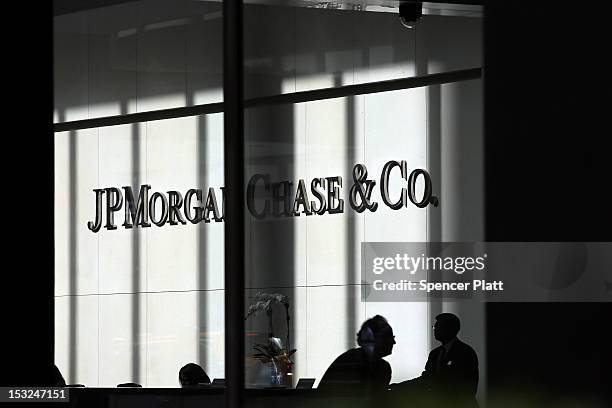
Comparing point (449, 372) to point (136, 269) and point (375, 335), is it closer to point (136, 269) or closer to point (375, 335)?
point (375, 335)

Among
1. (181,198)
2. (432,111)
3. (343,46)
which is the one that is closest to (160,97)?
(181,198)

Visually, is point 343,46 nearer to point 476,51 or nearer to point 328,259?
point 476,51

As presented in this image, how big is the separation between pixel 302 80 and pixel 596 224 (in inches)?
64.5

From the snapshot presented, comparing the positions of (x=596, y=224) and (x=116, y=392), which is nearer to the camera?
(x=116, y=392)

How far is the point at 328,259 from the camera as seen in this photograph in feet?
19.3

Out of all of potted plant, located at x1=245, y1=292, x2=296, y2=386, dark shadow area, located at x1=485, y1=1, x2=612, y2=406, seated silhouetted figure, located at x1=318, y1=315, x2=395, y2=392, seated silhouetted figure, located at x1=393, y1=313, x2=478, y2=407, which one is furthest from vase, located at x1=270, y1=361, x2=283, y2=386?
dark shadow area, located at x1=485, y1=1, x2=612, y2=406

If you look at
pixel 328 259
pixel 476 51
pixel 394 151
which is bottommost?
pixel 328 259

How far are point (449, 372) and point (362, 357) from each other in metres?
0.44

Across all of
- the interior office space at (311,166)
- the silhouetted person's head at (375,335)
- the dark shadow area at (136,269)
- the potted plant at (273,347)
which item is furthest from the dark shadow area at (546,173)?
the dark shadow area at (136,269)

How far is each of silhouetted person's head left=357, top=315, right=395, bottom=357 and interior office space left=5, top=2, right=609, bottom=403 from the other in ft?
0.16

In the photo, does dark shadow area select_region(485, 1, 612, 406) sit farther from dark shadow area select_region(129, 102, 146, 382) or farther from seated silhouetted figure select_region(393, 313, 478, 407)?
dark shadow area select_region(129, 102, 146, 382)

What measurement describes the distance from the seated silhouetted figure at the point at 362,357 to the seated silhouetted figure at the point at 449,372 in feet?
0.63

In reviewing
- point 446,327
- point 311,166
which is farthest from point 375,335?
point 311,166

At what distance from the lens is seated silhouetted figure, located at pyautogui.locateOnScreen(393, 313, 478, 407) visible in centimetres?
593
